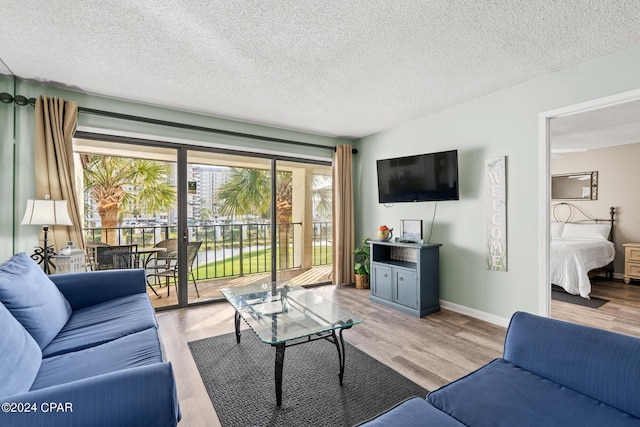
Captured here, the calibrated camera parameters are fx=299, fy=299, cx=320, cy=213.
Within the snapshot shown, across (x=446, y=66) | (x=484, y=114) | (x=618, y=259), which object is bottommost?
(x=618, y=259)

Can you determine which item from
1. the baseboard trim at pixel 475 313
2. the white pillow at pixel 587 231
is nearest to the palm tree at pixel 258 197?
the baseboard trim at pixel 475 313

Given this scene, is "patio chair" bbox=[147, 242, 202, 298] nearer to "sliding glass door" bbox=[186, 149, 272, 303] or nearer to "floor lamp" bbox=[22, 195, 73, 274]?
"sliding glass door" bbox=[186, 149, 272, 303]

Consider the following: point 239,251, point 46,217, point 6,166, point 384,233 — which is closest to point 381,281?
point 384,233

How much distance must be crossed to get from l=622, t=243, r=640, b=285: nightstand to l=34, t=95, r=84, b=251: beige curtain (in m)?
7.50

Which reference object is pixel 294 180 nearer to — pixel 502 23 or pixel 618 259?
pixel 502 23

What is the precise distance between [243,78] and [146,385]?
2515 mm

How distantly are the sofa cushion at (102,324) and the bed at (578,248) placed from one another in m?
4.51

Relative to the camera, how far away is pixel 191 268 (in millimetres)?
3930

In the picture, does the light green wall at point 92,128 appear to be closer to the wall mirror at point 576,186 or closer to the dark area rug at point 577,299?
the dark area rug at point 577,299

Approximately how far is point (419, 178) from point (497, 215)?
3.12 feet

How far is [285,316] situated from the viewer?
2.16m

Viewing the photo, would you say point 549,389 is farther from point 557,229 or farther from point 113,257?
point 557,229

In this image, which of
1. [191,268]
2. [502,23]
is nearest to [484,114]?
[502,23]

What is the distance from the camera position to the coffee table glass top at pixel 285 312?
73.2 inches
